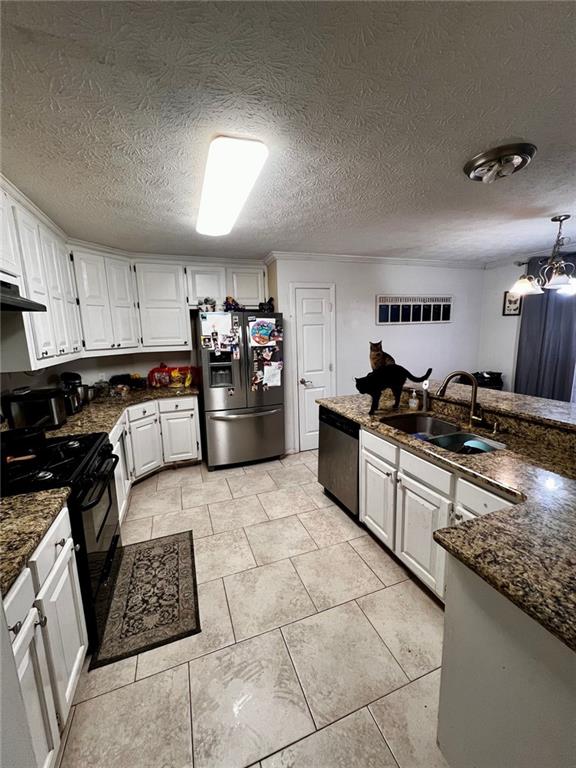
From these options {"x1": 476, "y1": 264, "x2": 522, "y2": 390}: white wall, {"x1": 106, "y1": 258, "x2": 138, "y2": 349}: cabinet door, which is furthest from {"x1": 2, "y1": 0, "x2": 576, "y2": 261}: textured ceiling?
{"x1": 476, "y1": 264, "x2": 522, "y2": 390}: white wall

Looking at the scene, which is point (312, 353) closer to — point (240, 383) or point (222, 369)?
point (240, 383)

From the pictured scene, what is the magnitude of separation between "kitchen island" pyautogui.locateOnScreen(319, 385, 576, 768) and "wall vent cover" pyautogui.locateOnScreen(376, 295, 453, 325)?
3.02m

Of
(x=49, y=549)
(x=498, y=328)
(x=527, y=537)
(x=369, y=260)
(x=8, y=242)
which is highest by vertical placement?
(x=369, y=260)

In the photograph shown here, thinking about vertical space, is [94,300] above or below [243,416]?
above

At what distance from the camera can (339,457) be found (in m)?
2.51

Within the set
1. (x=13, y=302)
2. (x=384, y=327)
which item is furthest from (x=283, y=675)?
(x=384, y=327)

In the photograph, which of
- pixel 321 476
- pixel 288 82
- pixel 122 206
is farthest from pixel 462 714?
pixel 122 206

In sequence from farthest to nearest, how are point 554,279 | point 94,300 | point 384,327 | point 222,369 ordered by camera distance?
point 384,327 → point 222,369 → point 94,300 → point 554,279

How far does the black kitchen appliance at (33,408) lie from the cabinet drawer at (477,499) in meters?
2.41

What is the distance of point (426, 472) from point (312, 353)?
2315mm

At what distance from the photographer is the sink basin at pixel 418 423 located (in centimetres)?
220

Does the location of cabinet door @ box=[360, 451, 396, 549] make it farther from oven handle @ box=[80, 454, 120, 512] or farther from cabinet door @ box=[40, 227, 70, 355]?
cabinet door @ box=[40, 227, 70, 355]

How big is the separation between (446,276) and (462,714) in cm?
454

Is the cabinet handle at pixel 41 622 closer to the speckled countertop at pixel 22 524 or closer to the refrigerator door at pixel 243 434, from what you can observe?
the speckled countertop at pixel 22 524
